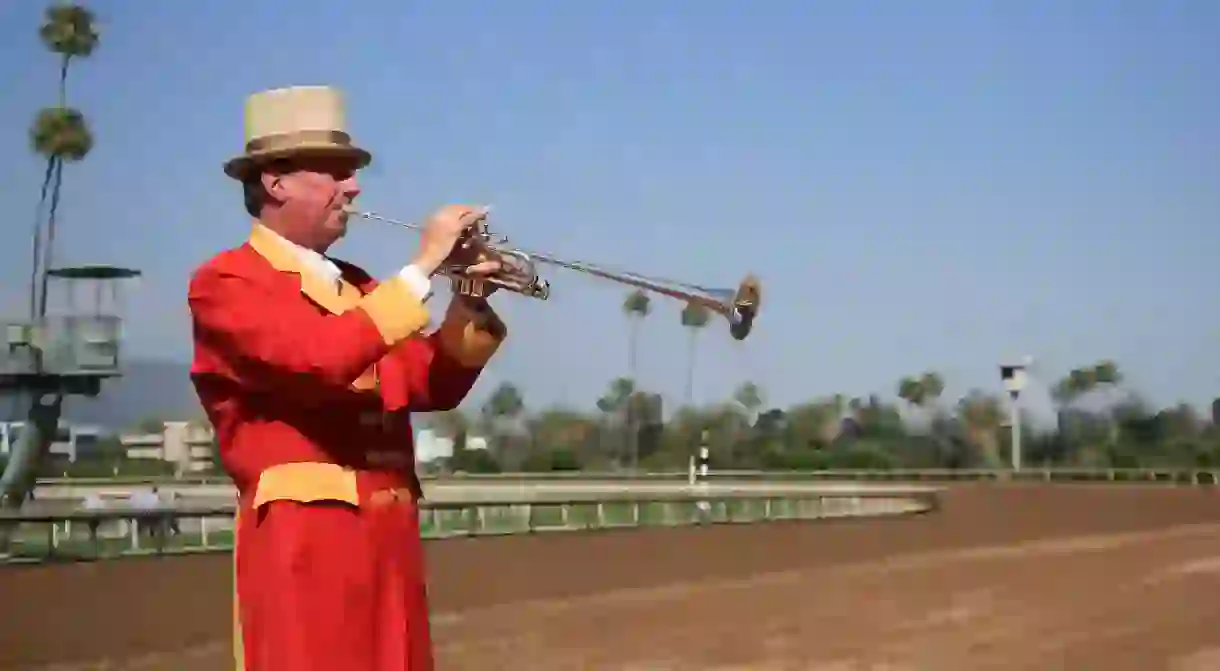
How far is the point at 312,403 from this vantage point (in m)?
2.92

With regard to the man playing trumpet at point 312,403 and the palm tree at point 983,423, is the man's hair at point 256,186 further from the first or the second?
the palm tree at point 983,423

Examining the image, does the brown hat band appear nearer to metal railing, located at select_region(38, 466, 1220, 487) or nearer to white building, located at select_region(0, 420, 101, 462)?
white building, located at select_region(0, 420, 101, 462)

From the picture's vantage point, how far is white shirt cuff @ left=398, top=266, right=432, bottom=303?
2.92m

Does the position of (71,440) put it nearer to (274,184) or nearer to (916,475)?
(274,184)

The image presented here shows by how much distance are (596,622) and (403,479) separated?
12353mm

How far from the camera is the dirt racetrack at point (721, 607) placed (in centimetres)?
1235

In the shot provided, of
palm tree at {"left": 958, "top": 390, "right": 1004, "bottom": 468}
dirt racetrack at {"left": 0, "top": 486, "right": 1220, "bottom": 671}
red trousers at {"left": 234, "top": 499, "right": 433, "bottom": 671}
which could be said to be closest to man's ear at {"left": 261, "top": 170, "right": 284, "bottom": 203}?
red trousers at {"left": 234, "top": 499, "right": 433, "bottom": 671}

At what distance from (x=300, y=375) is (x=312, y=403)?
11 centimetres

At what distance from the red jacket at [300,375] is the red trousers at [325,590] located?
43 millimetres

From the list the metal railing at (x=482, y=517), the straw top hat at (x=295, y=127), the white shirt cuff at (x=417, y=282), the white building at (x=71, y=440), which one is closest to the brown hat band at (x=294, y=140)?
the straw top hat at (x=295, y=127)

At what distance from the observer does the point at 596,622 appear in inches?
600

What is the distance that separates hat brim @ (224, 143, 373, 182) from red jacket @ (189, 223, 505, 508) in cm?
11

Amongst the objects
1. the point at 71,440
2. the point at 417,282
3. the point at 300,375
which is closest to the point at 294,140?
the point at 417,282

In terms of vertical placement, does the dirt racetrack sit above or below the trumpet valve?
below
